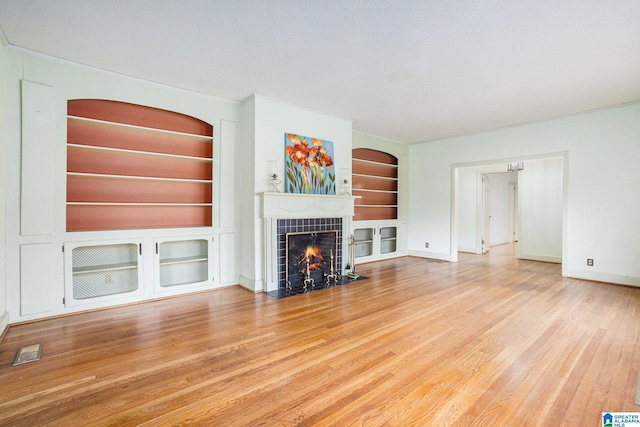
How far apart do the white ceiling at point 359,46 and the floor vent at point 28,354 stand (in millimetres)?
2745

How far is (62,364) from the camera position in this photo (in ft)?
7.44

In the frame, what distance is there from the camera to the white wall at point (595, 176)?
4.51m

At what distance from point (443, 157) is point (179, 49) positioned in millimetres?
5658

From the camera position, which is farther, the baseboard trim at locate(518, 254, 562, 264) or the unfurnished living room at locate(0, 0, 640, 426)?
the baseboard trim at locate(518, 254, 562, 264)

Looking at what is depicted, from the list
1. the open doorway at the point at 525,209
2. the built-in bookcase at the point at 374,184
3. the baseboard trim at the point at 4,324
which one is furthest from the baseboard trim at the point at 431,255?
the baseboard trim at the point at 4,324

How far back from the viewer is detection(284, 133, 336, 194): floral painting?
452 cm

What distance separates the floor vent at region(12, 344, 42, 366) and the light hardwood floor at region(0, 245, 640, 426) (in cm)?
6

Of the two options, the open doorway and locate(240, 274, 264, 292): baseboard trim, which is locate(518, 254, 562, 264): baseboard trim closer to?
the open doorway

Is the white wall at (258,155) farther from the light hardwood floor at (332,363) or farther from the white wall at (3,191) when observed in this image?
the white wall at (3,191)

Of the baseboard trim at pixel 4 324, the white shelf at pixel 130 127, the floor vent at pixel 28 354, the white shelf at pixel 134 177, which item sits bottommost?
the floor vent at pixel 28 354

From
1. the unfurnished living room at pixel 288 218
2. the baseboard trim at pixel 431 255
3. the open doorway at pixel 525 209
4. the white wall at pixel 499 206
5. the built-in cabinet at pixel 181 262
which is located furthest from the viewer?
the white wall at pixel 499 206

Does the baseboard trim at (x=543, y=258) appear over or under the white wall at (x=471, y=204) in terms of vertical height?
under

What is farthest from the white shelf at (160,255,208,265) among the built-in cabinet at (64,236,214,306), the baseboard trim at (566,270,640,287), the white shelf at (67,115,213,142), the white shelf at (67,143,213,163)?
the baseboard trim at (566,270,640,287)

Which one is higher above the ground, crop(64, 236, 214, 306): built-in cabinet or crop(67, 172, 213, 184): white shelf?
crop(67, 172, 213, 184): white shelf
